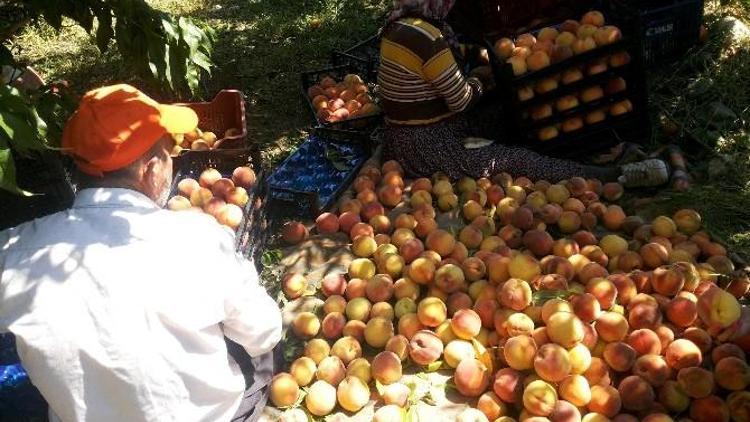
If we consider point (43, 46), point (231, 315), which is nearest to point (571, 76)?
point (231, 315)

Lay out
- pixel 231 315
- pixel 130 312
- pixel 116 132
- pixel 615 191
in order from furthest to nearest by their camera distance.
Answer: pixel 615 191 < pixel 231 315 < pixel 116 132 < pixel 130 312

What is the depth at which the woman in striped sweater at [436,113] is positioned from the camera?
3.60 metres

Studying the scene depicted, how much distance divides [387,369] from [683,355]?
3.72 feet

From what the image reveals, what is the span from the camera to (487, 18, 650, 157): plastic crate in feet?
12.4

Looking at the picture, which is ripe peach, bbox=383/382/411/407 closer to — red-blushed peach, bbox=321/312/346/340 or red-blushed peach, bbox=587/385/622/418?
red-blushed peach, bbox=321/312/346/340

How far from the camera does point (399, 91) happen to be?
380 cm

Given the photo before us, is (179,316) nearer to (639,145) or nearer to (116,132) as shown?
(116,132)

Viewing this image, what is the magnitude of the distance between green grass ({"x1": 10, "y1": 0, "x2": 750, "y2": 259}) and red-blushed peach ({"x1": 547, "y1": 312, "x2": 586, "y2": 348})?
1.26 m

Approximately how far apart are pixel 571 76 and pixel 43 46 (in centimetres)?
616

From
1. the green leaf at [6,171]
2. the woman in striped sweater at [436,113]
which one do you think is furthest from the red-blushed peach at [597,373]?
the green leaf at [6,171]

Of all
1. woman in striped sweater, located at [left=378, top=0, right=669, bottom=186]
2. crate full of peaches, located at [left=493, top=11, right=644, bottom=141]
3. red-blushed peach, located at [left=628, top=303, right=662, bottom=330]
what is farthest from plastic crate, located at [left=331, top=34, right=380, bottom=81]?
red-blushed peach, located at [left=628, top=303, right=662, bottom=330]

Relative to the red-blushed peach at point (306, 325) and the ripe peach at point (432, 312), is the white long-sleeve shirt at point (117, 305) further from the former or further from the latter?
the ripe peach at point (432, 312)

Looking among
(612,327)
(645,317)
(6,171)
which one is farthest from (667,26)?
(6,171)

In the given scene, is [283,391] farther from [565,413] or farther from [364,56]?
[364,56]
